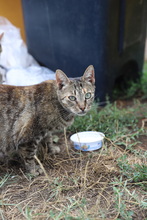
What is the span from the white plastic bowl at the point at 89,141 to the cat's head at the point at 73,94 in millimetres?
379

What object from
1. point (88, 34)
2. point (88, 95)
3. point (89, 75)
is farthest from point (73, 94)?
point (88, 34)

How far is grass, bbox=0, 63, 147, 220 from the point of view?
6.39ft

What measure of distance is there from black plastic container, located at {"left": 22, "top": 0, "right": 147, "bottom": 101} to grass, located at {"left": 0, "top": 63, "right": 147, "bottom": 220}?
1.23m

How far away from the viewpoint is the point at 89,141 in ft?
9.34

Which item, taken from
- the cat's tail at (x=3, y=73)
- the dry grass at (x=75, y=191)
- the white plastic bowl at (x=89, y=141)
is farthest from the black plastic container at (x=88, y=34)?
the dry grass at (x=75, y=191)

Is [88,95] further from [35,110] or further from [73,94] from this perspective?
[35,110]

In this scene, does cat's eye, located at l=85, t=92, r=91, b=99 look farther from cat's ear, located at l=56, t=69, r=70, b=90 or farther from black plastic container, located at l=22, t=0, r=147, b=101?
black plastic container, located at l=22, t=0, r=147, b=101

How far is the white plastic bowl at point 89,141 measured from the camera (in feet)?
9.22

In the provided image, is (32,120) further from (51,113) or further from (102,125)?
(102,125)

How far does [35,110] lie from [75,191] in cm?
83

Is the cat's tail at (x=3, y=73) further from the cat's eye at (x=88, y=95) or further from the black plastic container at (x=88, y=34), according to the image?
the cat's eye at (x=88, y=95)

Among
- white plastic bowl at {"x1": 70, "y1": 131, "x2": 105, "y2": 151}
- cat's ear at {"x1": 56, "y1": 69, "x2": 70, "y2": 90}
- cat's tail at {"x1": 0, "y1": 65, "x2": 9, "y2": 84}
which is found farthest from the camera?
cat's tail at {"x1": 0, "y1": 65, "x2": 9, "y2": 84}

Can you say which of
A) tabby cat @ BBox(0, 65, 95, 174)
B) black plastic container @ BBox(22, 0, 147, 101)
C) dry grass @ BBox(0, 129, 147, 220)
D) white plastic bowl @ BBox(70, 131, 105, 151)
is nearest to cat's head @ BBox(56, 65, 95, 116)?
tabby cat @ BBox(0, 65, 95, 174)

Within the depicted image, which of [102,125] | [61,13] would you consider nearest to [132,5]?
[61,13]
